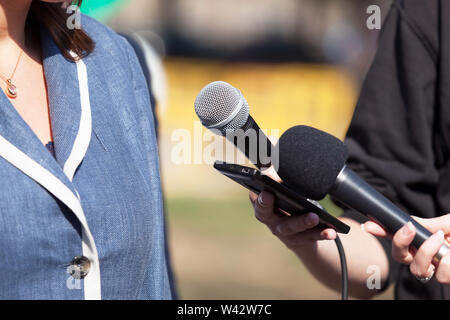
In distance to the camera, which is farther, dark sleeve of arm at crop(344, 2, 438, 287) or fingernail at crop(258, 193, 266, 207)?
dark sleeve of arm at crop(344, 2, 438, 287)

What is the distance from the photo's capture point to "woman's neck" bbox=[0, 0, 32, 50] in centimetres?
149

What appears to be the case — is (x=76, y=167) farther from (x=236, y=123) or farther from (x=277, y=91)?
(x=277, y=91)

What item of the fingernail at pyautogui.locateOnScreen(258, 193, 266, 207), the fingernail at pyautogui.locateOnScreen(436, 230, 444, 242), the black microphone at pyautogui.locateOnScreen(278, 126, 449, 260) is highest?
the black microphone at pyautogui.locateOnScreen(278, 126, 449, 260)

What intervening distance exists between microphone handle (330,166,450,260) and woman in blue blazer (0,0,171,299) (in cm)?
50

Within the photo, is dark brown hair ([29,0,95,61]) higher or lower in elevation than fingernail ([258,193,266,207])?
higher

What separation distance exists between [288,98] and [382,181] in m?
8.01

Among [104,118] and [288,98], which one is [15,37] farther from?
[288,98]

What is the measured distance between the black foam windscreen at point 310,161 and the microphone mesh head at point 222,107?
0.10 metres

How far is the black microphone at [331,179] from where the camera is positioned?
48.4 inches

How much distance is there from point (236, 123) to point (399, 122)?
2.38ft

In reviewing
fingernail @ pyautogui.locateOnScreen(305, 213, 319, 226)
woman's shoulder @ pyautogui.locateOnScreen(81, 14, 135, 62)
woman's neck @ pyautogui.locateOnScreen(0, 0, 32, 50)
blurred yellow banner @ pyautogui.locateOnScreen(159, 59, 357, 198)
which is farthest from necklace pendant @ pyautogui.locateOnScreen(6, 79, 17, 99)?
blurred yellow banner @ pyautogui.locateOnScreen(159, 59, 357, 198)

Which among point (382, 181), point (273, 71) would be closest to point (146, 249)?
point (382, 181)

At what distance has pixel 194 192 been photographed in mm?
7410

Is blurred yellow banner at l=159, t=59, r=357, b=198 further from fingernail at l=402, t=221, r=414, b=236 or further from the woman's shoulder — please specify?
fingernail at l=402, t=221, r=414, b=236
